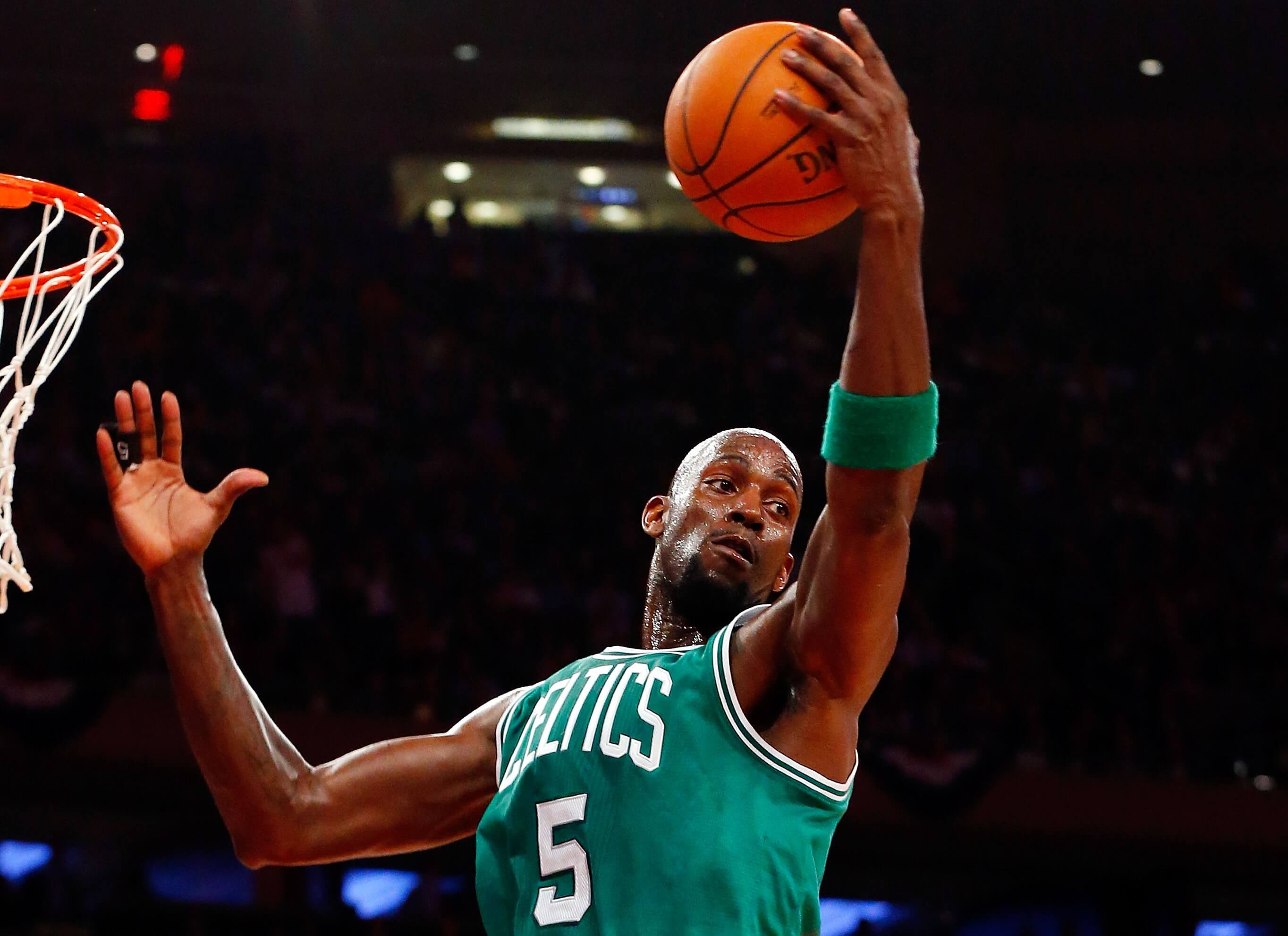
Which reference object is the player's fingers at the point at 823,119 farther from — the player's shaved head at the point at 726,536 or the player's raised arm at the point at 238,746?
the player's raised arm at the point at 238,746

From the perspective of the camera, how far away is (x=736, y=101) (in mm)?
2408

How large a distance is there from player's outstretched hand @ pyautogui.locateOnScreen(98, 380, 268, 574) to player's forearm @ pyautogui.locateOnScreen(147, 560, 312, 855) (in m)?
0.05

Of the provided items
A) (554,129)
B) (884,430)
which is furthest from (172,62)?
(884,430)

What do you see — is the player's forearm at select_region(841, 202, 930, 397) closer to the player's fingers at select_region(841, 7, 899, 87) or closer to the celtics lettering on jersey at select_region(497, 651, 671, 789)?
the player's fingers at select_region(841, 7, 899, 87)

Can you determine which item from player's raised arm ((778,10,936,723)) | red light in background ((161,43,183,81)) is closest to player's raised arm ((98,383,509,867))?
player's raised arm ((778,10,936,723))

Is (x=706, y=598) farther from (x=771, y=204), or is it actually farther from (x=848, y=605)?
(x=771, y=204)

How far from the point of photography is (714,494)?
3100 mm

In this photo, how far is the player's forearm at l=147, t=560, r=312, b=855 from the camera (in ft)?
8.97

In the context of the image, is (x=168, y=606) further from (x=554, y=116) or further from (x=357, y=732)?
(x=554, y=116)

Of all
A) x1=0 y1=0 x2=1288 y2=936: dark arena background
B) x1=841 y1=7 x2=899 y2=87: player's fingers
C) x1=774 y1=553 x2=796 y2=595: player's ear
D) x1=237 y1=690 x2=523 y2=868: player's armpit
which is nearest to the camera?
x1=841 y1=7 x2=899 y2=87: player's fingers

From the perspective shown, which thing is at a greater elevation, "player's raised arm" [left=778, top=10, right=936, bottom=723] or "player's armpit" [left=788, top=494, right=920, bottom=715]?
"player's raised arm" [left=778, top=10, right=936, bottom=723]

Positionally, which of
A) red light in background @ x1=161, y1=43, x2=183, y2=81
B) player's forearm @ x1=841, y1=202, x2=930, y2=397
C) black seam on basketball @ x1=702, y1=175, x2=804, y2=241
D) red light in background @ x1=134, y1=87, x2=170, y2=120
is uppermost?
red light in background @ x1=161, y1=43, x2=183, y2=81

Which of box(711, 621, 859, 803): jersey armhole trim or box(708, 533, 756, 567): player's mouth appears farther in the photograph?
box(708, 533, 756, 567): player's mouth

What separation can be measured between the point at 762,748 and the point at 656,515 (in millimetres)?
1012
